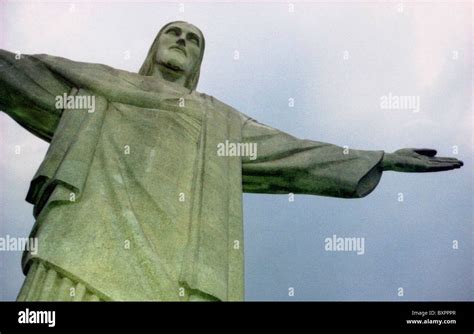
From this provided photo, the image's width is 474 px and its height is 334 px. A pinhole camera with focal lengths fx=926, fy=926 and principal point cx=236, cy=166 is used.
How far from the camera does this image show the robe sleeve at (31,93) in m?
13.9

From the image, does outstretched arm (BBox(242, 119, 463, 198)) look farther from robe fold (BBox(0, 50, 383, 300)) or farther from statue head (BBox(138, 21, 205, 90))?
statue head (BBox(138, 21, 205, 90))

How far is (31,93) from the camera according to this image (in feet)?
45.5

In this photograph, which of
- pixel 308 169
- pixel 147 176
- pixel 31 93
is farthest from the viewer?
pixel 308 169

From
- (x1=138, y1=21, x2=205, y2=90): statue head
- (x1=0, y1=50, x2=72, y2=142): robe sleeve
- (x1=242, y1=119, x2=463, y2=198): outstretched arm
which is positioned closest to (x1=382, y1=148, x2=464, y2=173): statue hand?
(x1=242, y1=119, x2=463, y2=198): outstretched arm

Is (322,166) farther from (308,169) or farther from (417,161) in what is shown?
(417,161)

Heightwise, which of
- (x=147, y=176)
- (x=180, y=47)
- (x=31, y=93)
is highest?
(x=180, y=47)

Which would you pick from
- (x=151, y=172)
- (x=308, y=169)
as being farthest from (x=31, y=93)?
(x=308, y=169)

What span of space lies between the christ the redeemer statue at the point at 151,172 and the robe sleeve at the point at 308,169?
18mm

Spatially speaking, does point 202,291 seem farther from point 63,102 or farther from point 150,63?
point 150,63

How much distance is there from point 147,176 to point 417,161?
4495 mm

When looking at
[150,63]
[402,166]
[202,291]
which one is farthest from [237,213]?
[150,63]

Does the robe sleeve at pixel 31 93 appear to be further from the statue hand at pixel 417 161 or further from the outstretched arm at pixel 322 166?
the statue hand at pixel 417 161

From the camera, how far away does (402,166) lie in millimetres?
14539

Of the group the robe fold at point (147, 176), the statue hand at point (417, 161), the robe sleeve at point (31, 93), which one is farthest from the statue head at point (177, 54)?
the statue hand at point (417, 161)
